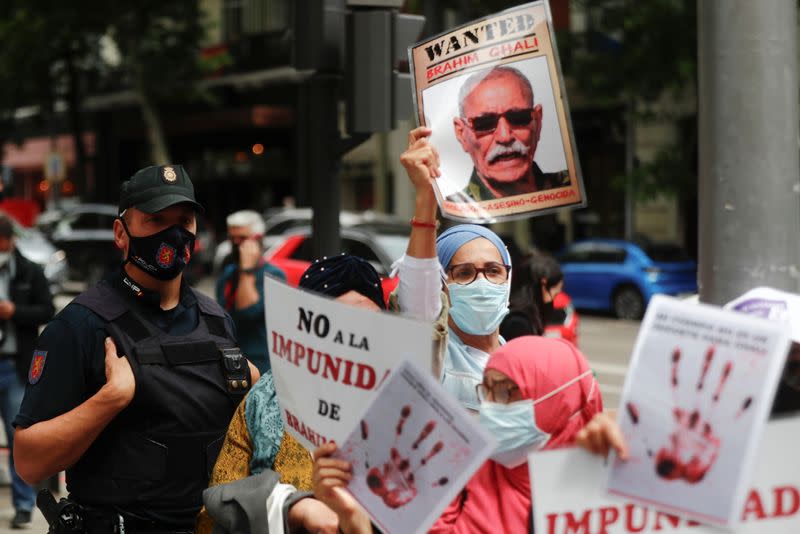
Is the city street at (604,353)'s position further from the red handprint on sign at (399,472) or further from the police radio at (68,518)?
the red handprint on sign at (399,472)

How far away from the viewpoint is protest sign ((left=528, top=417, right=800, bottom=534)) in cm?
236

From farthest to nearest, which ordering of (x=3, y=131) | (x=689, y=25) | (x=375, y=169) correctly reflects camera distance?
(x=3, y=131) < (x=375, y=169) < (x=689, y=25)

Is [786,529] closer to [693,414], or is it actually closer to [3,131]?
[693,414]

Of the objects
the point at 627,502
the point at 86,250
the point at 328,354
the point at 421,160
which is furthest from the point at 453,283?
the point at 86,250

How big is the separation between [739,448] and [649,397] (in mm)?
179

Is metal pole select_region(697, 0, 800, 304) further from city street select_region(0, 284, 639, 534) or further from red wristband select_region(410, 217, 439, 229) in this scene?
city street select_region(0, 284, 639, 534)

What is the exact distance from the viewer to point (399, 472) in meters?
2.49

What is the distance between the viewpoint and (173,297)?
11.6 feet

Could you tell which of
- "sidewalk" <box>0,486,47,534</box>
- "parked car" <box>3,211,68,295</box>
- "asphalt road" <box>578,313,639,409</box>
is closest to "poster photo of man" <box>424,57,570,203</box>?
"sidewalk" <box>0,486,47,534</box>

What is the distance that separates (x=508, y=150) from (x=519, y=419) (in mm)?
1030

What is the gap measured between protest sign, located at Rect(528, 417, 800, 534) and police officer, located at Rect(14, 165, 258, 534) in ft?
4.11

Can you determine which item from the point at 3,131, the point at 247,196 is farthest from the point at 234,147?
the point at 3,131

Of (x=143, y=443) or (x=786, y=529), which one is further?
(x=143, y=443)

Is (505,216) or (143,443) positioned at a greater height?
(505,216)
